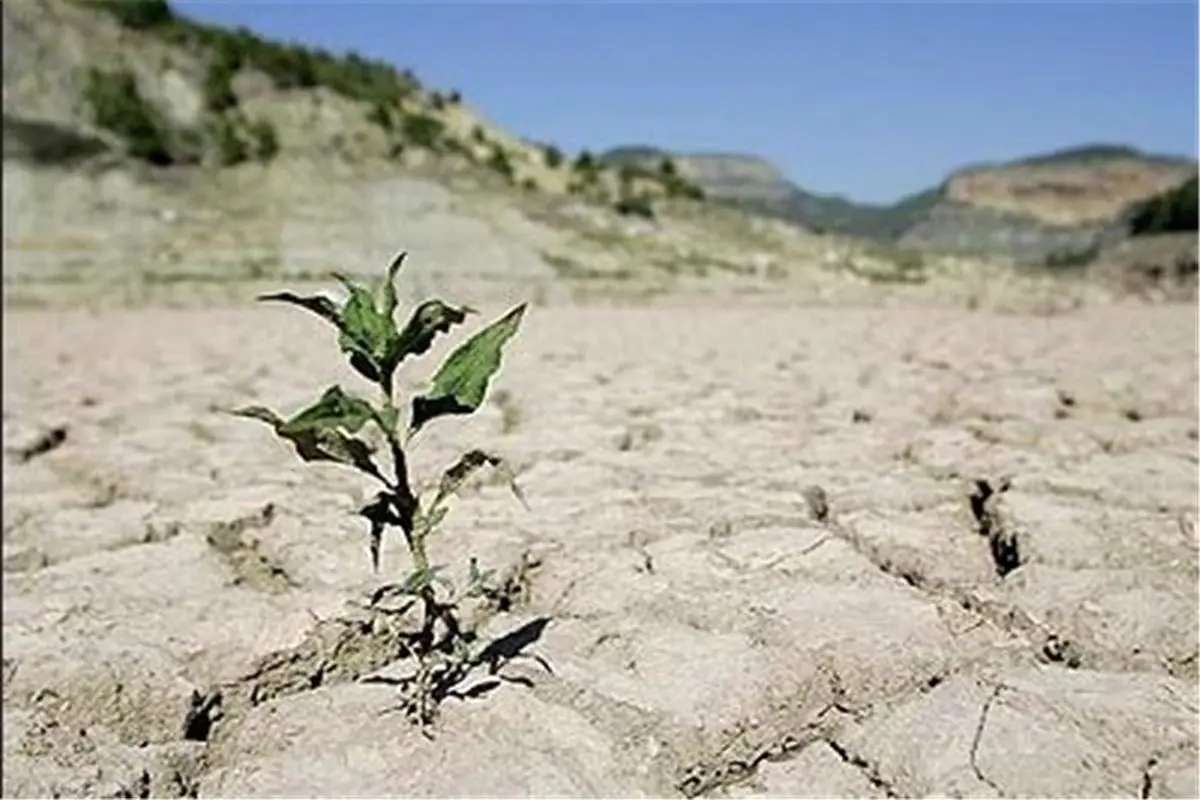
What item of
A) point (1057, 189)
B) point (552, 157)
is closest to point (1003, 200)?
point (1057, 189)

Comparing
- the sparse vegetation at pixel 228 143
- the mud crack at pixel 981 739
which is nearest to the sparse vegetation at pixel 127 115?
the sparse vegetation at pixel 228 143

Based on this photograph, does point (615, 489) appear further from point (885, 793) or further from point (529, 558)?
point (885, 793)

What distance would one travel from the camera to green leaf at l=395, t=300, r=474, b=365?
4.82 feet

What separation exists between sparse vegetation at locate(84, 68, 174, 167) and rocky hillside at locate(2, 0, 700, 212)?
0.6 inches

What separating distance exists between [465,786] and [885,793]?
1.30 feet

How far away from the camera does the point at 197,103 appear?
18047 millimetres

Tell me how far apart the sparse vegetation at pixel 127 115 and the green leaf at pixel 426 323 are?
16141mm

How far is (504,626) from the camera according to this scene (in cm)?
184

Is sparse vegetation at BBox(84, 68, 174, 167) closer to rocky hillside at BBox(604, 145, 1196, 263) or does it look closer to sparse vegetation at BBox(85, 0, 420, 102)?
sparse vegetation at BBox(85, 0, 420, 102)

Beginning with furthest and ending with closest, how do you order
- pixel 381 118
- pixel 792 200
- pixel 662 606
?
pixel 792 200 < pixel 381 118 < pixel 662 606

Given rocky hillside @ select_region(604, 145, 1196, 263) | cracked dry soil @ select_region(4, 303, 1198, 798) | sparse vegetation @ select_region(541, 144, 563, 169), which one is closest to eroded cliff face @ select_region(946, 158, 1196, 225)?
rocky hillside @ select_region(604, 145, 1196, 263)

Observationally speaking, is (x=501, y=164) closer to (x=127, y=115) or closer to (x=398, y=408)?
(x=127, y=115)

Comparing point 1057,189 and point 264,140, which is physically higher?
point 1057,189

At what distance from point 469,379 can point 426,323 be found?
76 mm
